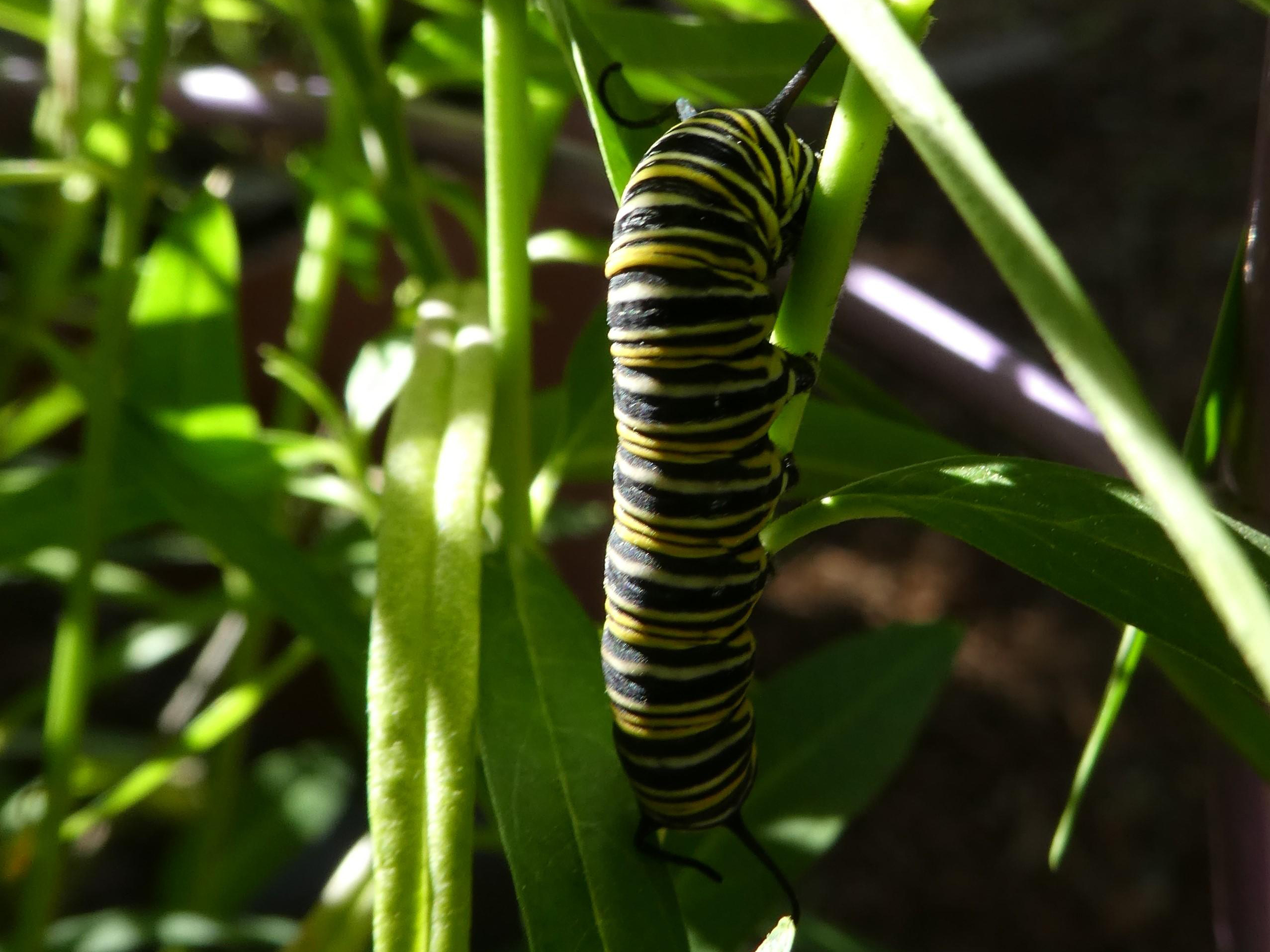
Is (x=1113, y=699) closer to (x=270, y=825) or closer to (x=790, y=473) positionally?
(x=790, y=473)

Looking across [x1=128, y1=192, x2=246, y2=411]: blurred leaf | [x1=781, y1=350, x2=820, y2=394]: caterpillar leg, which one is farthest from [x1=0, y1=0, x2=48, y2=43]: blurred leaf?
[x1=781, y1=350, x2=820, y2=394]: caterpillar leg

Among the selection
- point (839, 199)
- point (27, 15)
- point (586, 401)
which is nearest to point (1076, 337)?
point (839, 199)

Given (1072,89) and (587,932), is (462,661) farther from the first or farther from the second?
(1072,89)

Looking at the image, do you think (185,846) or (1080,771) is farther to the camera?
(185,846)

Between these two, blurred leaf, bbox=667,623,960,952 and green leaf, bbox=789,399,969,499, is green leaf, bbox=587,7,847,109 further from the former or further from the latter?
blurred leaf, bbox=667,623,960,952

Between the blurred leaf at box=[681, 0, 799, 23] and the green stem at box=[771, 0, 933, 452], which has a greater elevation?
the green stem at box=[771, 0, 933, 452]

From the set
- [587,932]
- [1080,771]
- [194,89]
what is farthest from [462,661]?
[194,89]
